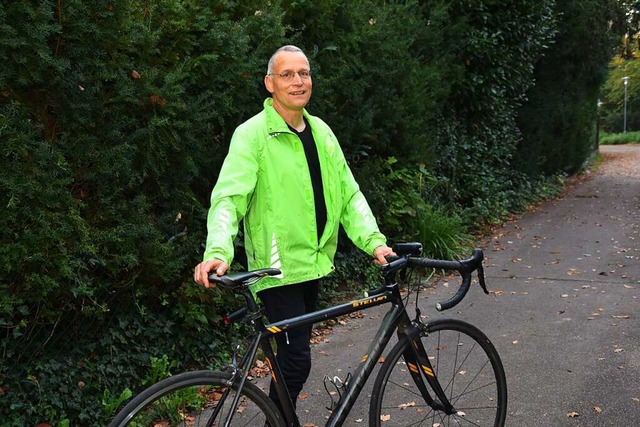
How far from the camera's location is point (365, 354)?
296 cm

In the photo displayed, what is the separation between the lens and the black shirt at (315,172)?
295 centimetres

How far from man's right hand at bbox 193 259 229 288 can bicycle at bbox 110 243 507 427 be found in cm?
4

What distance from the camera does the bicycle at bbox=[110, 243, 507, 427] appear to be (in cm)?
241

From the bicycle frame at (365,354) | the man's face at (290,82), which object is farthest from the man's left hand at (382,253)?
the man's face at (290,82)

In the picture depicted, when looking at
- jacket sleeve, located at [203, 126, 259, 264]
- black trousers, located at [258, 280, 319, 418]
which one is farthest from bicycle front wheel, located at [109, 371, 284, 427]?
jacket sleeve, located at [203, 126, 259, 264]

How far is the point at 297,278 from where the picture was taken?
291 centimetres

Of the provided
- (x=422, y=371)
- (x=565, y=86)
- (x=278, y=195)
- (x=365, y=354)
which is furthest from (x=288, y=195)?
(x=565, y=86)

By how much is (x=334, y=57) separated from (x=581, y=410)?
3.87m

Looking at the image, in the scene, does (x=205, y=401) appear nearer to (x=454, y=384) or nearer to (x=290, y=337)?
(x=290, y=337)

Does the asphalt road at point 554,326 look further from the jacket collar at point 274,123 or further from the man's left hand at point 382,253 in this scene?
the jacket collar at point 274,123

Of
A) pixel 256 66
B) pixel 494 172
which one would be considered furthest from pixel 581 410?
pixel 494 172

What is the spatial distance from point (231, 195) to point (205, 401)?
962 mm

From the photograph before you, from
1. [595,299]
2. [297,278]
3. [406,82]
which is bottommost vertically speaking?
[595,299]

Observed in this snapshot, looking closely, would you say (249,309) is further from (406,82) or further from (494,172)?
(494,172)
